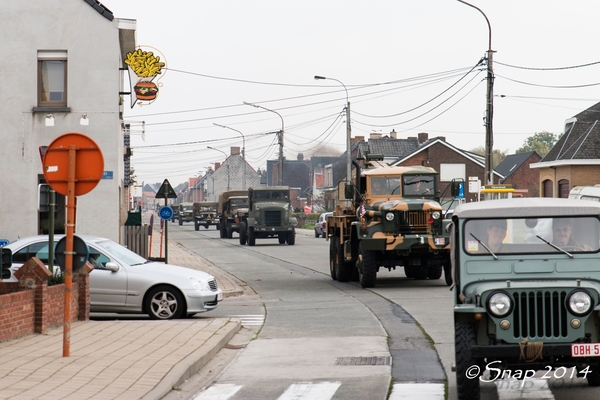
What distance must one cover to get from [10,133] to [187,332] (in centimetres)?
1162

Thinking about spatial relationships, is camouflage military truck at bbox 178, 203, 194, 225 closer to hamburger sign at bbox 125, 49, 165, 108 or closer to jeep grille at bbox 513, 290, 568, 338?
hamburger sign at bbox 125, 49, 165, 108

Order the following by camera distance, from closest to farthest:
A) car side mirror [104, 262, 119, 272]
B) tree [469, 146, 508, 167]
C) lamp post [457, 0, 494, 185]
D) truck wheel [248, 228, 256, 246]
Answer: car side mirror [104, 262, 119, 272]
lamp post [457, 0, 494, 185]
truck wheel [248, 228, 256, 246]
tree [469, 146, 508, 167]

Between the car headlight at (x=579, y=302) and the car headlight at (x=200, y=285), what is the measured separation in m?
7.87

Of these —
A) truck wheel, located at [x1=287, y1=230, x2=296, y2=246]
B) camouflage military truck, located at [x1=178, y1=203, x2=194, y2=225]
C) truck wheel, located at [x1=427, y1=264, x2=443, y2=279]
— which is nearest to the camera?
truck wheel, located at [x1=427, y1=264, x2=443, y2=279]

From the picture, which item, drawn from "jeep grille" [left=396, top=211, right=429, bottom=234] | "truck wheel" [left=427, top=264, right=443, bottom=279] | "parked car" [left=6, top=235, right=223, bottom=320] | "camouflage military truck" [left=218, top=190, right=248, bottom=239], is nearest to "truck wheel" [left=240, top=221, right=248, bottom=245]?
"camouflage military truck" [left=218, top=190, right=248, bottom=239]

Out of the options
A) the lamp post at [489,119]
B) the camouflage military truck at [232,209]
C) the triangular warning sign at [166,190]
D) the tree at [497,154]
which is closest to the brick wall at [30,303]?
the triangular warning sign at [166,190]

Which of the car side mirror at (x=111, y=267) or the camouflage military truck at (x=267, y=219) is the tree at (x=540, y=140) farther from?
the car side mirror at (x=111, y=267)

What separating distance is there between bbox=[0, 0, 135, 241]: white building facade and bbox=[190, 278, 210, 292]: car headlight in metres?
8.13

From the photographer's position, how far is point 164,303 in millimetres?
13883

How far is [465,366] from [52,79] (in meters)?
17.1

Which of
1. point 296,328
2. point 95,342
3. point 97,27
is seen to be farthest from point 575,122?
point 95,342

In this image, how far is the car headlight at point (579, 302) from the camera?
7020 mm

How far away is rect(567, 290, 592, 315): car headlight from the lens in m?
7.02

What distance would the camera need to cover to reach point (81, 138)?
377 inches
